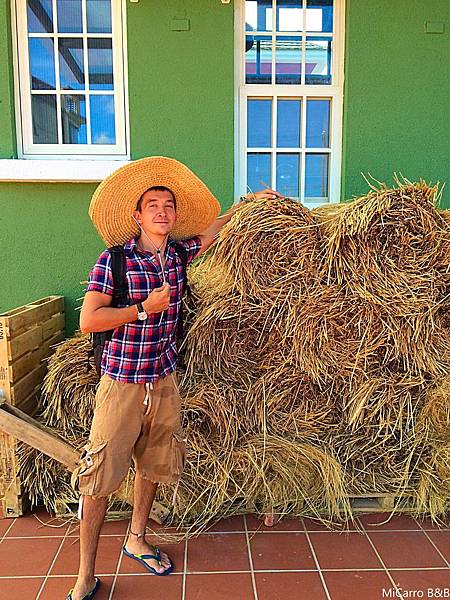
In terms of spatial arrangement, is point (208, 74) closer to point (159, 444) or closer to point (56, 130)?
point (56, 130)

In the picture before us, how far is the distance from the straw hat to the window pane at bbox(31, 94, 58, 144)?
167 cm

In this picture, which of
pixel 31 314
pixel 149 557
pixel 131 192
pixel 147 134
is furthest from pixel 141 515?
pixel 147 134

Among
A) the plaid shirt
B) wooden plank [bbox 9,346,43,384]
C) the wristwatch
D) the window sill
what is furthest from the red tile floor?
the window sill

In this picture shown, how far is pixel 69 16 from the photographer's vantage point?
3422mm

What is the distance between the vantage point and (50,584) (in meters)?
2.17

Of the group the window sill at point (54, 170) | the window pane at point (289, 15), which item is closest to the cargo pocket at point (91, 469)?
the window sill at point (54, 170)

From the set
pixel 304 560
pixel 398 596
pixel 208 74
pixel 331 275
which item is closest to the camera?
pixel 398 596

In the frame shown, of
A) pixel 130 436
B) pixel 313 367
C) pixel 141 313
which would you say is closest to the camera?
pixel 141 313

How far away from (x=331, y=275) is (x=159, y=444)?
119 cm

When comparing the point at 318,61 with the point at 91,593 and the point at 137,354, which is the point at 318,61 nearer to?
the point at 137,354

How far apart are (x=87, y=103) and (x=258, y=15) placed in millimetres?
1389

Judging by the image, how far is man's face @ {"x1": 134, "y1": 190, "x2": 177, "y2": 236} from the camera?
2.07m

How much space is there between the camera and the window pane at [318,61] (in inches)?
139

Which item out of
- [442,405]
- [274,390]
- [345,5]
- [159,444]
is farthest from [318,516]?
[345,5]
